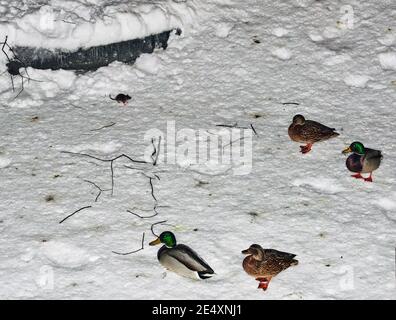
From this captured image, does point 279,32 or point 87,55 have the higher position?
point 279,32

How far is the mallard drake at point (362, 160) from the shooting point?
4.96 m

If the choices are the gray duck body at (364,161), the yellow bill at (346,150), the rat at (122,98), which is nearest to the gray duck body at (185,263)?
the gray duck body at (364,161)

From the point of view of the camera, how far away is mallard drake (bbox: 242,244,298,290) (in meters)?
4.27

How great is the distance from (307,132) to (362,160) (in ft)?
1.41

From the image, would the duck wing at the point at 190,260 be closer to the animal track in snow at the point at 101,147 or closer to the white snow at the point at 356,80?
the animal track in snow at the point at 101,147

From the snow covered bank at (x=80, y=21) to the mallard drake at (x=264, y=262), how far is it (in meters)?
2.31

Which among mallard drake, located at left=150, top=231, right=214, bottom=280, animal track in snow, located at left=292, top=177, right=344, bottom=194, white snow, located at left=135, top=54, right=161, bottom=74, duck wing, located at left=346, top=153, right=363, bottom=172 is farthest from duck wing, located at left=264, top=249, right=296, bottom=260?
white snow, located at left=135, top=54, right=161, bottom=74

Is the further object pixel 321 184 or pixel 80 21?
pixel 80 21

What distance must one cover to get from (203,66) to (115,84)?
70 cm

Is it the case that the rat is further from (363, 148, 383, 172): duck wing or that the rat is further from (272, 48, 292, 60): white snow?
(363, 148, 383, 172): duck wing

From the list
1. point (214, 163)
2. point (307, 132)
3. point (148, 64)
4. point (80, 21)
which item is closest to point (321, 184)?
point (307, 132)

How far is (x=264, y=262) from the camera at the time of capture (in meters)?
4.27

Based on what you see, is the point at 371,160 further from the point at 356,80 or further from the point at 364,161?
the point at 356,80

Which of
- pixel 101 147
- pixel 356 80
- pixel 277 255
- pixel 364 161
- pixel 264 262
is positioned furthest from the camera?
pixel 356 80
